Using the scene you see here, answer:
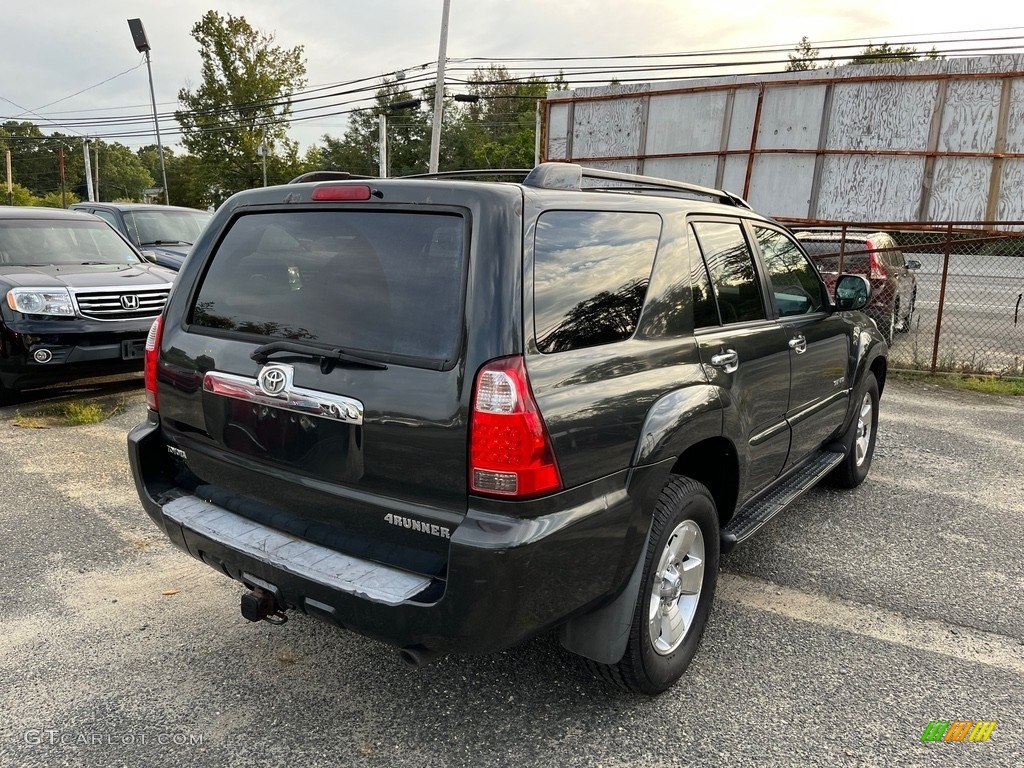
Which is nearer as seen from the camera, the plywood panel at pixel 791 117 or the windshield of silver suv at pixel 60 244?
the windshield of silver suv at pixel 60 244

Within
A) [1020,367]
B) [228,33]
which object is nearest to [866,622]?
[1020,367]

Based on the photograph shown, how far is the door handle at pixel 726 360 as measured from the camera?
2.87 metres

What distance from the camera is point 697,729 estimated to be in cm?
251

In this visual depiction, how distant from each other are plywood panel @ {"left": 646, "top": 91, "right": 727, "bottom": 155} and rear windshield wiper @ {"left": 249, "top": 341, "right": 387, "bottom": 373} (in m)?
11.4

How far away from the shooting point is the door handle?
2.87m

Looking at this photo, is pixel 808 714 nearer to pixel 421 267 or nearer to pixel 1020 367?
pixel 421 267

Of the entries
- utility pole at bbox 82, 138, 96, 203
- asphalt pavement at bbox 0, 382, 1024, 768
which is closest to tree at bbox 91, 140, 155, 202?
utility pole at bbox 82, 138, 96, 203

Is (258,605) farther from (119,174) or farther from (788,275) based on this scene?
(119,174)

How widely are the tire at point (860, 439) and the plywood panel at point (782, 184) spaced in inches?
299

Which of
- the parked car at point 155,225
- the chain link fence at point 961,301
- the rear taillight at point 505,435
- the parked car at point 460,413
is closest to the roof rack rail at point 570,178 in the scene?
the parked car at point 460,413

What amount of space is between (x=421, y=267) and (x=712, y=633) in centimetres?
200

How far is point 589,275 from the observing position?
93.6 inches

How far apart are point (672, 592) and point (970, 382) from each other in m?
7.33

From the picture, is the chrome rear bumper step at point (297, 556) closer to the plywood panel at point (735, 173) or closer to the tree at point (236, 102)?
the plywood panel at point (735, 173)
